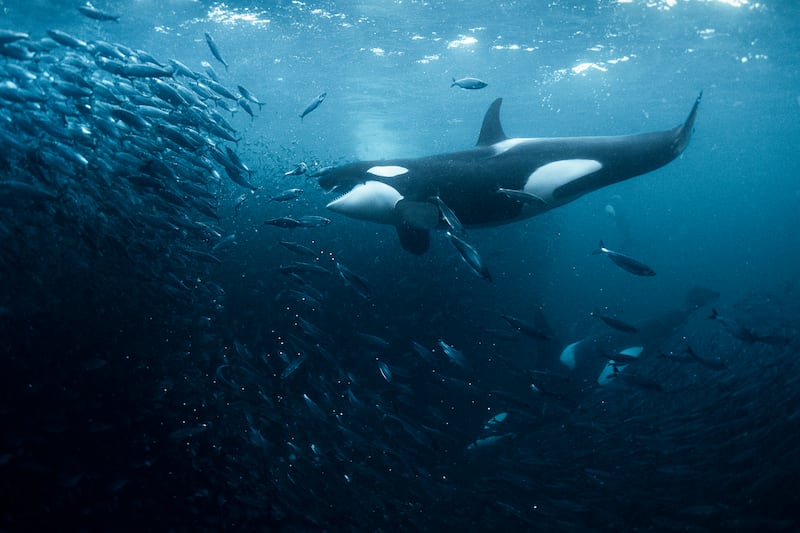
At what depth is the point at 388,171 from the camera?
5.62 m

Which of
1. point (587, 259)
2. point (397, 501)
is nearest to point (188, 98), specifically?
point (397, 501)

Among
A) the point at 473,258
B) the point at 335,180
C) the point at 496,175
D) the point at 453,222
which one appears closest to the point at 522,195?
the point at 496,175

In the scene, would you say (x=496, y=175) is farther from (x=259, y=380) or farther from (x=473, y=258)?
(x=259, y=380)

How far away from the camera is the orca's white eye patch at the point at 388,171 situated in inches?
221

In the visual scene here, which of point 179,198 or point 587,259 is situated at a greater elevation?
point 179,198

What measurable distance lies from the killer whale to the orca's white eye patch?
0.01 m

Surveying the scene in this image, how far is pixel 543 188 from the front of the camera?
5.23 metres

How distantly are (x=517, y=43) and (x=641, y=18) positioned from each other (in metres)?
5.60

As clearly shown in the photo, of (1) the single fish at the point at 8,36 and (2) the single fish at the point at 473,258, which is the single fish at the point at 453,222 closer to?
(2) the single fish at the point at 473,258

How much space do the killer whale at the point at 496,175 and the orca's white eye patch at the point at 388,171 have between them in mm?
13

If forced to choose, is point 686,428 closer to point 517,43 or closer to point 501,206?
point 501,206

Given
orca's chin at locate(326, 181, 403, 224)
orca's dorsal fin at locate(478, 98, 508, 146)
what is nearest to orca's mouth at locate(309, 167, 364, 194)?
orca's chin at locate(326, 181, 403, 224)

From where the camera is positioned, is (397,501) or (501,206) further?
(397,501)

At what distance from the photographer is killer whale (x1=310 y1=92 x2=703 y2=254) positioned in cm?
486
